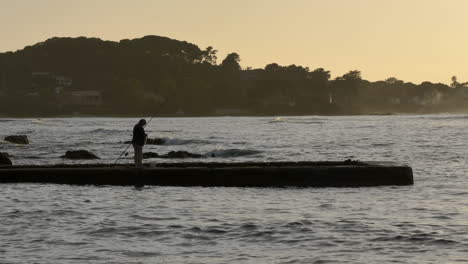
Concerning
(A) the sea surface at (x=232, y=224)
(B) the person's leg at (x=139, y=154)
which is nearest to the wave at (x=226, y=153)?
Result: (A) the sea surface at (x=232, y=224)

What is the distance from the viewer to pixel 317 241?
15992 mm

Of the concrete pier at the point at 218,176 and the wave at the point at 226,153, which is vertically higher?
the concrete pier at the point at 218,176

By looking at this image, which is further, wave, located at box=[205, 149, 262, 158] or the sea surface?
wave, located at box=[205, 149, 262, 158]

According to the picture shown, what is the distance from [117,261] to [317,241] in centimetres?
411

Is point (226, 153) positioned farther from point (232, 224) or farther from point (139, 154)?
point (232, 224)

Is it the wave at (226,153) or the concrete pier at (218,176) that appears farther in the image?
the wave at (226,153)

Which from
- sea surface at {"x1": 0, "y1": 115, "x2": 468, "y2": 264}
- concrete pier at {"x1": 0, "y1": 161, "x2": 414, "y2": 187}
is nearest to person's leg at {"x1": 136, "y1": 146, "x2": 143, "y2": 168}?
concrete pier at {"x1": 0, "y1": 161, "x2": 414, "y2": 187}

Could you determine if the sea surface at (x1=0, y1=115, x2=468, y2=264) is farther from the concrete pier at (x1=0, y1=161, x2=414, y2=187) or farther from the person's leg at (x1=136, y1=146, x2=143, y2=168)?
the person's leg at (x1=136, y1=146, x2=143, y2=168)

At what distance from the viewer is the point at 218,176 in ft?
80.2

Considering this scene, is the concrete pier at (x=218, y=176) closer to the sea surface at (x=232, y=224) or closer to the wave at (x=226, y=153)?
the sea surface at (x=232, y=224)

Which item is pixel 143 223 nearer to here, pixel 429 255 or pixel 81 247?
pixel 81 247

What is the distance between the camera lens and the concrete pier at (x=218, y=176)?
24344 mm

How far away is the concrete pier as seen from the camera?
24.3 metres

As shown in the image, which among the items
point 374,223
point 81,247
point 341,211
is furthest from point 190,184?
point 81,247
